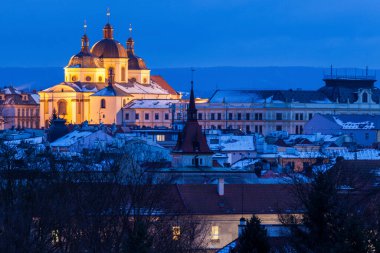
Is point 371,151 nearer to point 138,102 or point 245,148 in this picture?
point 245,148

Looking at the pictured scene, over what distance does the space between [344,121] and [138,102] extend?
38.7 meters

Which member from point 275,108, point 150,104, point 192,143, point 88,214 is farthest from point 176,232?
point 275,108

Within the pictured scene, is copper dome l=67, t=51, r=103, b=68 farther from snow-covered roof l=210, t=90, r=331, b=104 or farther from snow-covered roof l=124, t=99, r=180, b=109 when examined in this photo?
snow-covered roof l=210, t=90, r=331, b=104

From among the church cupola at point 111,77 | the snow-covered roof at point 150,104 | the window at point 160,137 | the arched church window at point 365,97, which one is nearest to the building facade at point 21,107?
the church cupola at point 111,77

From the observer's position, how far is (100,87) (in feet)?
582

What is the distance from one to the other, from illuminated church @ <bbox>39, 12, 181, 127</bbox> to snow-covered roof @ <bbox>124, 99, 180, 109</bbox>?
0.96m

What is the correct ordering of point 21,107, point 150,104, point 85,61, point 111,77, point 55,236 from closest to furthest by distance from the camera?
point 55,236
point 150,104
point 111,77
point 85,61
point 21,107

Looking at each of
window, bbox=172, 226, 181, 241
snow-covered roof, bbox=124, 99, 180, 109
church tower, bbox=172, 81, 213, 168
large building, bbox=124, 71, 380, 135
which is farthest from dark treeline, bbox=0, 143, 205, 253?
snow-covered roof, bbox=124, 99, 180, 109

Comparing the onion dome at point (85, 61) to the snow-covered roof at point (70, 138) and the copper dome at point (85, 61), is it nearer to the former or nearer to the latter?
the copper dome at point (85, 61)

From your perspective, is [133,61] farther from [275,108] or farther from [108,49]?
[275,108]

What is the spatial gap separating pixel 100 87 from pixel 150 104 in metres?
8.80

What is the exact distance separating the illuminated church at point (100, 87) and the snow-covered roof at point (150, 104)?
3.15 ft

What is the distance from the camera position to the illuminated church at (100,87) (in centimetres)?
16975

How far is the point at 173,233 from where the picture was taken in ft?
141
